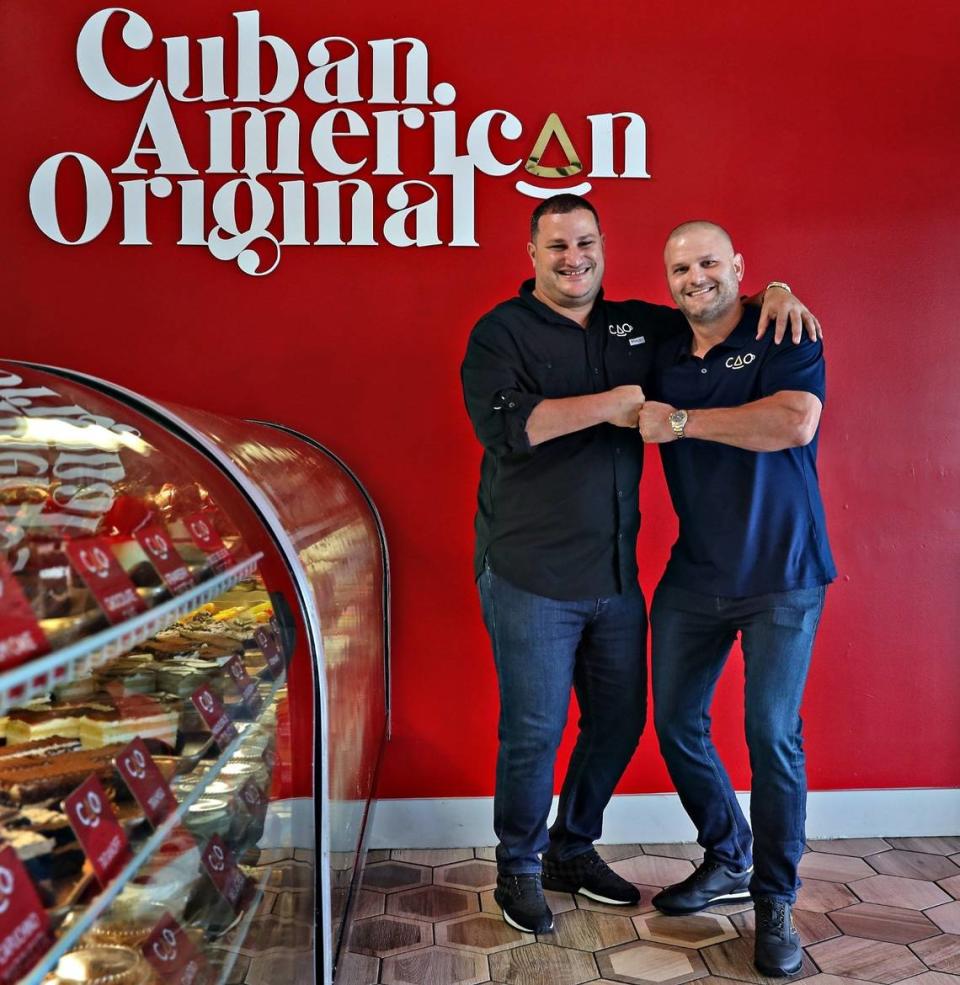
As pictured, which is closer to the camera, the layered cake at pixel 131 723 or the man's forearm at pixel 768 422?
the layered cake at pixel 131 723

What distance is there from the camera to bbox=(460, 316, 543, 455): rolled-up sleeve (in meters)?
2.33

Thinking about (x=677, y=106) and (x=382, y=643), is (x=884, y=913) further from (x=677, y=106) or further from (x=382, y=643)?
(x=677, y=106)

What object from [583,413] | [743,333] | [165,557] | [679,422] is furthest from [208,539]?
[743,333]

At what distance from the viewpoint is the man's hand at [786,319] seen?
7.41ft

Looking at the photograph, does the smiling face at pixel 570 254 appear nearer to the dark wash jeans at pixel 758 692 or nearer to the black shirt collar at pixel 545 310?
the black shirt collar at pixel 545 310

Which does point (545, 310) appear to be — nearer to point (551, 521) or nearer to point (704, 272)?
point (704, 272)

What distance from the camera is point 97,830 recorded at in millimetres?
1095

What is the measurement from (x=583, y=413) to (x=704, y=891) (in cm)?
125

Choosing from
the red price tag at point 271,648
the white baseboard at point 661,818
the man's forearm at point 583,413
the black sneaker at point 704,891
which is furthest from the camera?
the white baseboard at point 661,818

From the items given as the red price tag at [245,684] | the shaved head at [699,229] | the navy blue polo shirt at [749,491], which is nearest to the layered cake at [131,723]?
the red price tag at [245,684]

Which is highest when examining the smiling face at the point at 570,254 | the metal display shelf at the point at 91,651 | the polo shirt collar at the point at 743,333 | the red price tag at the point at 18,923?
the smiling face at the point at 570,254

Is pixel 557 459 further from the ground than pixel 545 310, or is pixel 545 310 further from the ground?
pixel 545 310

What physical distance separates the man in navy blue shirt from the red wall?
0.65 metres

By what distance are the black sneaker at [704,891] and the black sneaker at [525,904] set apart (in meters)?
0.31
